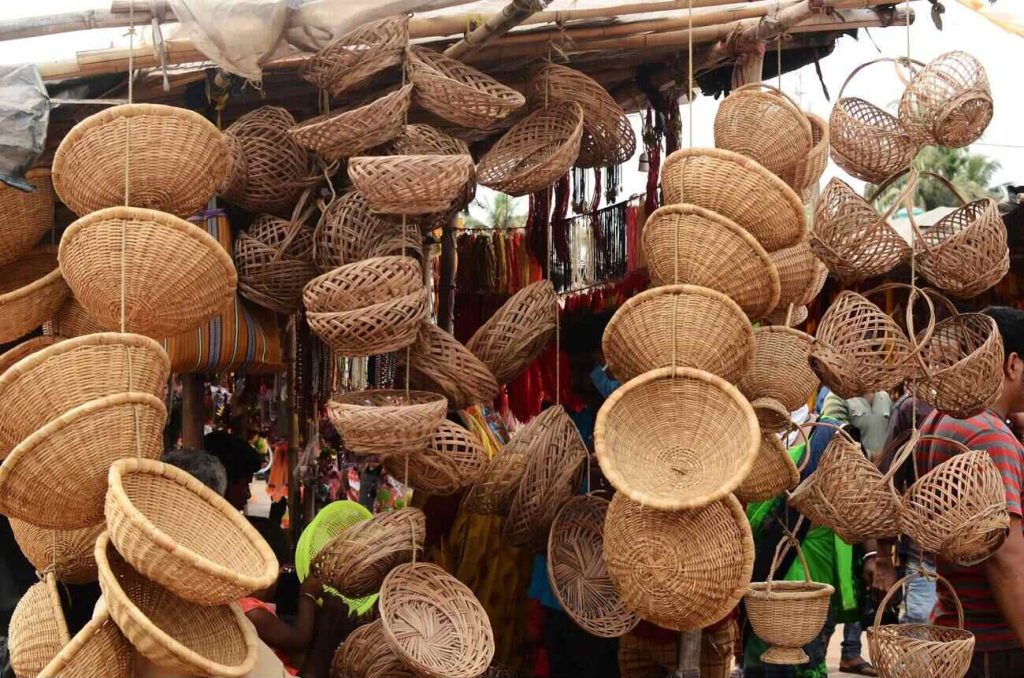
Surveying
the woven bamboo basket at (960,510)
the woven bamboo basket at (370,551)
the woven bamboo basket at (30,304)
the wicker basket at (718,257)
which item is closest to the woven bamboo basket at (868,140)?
the wicker basket at (718,257)

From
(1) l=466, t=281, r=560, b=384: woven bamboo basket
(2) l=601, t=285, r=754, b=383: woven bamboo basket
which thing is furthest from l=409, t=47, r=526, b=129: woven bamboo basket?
(2) l=601, t=285, r=754, b=383: woven bamboo basket

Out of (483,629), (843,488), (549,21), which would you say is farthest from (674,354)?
(549,21)

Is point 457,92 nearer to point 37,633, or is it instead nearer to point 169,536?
point 169,536

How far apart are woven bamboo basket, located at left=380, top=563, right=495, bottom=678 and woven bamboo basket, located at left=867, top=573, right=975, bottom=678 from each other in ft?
3.15

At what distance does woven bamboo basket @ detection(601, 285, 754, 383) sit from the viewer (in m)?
2.98

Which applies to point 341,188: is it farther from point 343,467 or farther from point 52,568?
point 343,467

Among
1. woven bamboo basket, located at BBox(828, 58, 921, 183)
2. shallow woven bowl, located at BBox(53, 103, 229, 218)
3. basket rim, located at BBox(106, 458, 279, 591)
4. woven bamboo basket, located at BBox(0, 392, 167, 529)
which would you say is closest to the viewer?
basket rim, located at BBox(106, 458, 279, 591)

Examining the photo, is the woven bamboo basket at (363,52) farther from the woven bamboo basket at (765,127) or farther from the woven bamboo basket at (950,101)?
the woven bamboo basket at (950,101)

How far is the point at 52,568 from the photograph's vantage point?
3148mm

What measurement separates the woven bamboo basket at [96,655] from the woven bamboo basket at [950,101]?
2222 millimetres

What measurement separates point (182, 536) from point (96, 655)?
30 cm

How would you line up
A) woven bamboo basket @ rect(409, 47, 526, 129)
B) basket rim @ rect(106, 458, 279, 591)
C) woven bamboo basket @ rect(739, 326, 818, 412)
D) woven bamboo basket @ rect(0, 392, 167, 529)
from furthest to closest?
woven bamboo basket @ rect(739, 326, 818, 412), woven bamboo basket @ rect(409, 47, 526, 129), woven bamboo basket @ rect(0, 392, 167, 529), basket rim @ rect(106, 458, 279, 591)

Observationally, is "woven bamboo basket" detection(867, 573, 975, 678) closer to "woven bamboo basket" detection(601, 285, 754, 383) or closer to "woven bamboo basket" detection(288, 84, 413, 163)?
"woven bamboo basket" detection(601, 285, 754, 383)

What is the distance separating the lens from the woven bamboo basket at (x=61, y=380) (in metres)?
2.68
